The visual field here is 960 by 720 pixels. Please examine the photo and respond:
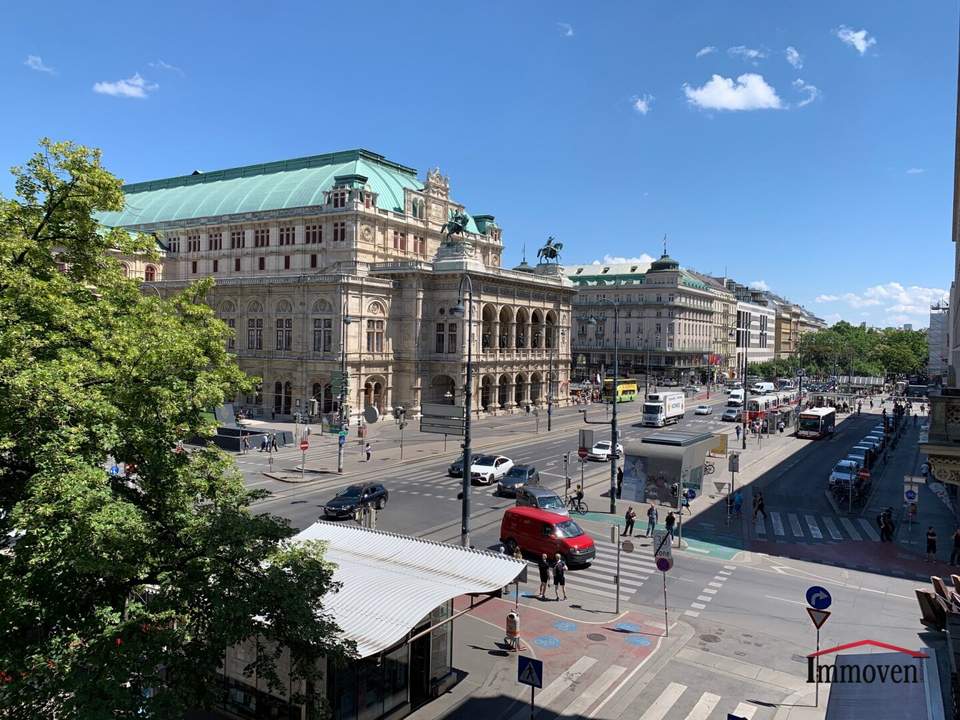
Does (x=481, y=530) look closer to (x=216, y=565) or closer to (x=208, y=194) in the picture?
(x=216, y=565)

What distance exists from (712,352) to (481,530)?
423ft

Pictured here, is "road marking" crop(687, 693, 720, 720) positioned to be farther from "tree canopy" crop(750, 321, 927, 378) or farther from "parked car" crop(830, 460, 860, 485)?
"tree canopy" crop(750, 321, 927, 378)

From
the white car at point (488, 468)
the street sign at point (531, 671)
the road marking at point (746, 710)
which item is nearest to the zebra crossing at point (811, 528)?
the white car at point (488, 468)

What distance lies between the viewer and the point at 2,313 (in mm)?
11891

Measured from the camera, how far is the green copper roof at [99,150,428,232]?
247ft

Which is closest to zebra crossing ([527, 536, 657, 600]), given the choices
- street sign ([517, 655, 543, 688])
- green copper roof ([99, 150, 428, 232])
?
street sign ([517, 655, 543, 688])

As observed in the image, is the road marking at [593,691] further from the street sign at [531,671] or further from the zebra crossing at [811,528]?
the zebra crossing at [811,528]

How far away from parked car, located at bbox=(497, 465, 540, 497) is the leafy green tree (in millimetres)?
23836

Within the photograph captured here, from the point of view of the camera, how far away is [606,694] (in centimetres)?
1545

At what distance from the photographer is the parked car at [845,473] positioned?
39.1 meters

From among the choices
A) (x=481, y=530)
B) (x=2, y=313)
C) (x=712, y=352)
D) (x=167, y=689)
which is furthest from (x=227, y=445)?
(x=712, y=352)

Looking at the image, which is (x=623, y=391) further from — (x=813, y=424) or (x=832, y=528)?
(x=832, y=528)

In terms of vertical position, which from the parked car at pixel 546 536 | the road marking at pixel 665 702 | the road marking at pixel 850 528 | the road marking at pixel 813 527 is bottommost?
the road marking at pixel 850 528

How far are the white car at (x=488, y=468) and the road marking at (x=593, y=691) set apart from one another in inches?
880
